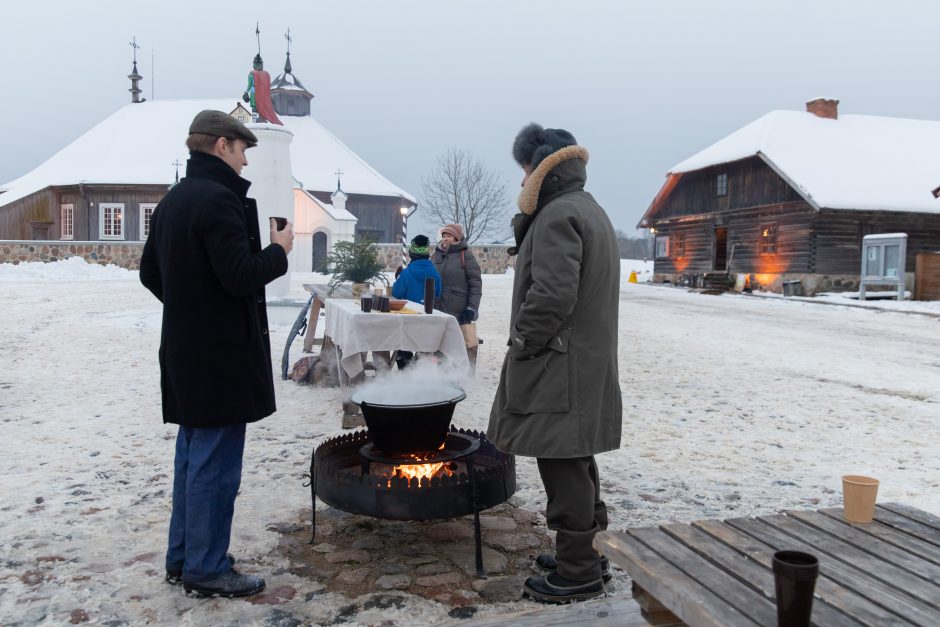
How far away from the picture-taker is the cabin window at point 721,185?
2983cm

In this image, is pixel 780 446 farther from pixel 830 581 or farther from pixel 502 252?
pixel 502 252

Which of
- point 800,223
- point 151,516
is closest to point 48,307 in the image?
point 151,516

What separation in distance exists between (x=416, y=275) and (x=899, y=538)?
586 centimetres

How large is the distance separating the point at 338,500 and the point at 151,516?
1.41 metres

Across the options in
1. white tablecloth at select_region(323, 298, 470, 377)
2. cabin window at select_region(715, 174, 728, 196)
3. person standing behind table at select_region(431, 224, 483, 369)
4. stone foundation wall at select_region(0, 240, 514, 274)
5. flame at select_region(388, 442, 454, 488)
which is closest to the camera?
flame at select_region(388, 442, 454, 488)

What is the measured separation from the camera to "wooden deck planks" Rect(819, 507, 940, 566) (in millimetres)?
2361

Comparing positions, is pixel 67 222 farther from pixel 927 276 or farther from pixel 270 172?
pixel 927 276

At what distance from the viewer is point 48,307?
51.7 ft

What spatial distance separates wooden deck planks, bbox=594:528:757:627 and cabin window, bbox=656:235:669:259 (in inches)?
1313

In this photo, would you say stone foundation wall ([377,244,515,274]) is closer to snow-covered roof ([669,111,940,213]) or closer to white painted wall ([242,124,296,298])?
snow-covered roof ([669,111,940,213])

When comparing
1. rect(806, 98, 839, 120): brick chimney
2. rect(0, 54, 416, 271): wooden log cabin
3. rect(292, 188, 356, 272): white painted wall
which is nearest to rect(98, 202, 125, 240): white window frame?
rect(0, 54, 416, 271): wooden log cabin

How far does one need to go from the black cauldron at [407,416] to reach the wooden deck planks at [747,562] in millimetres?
1364

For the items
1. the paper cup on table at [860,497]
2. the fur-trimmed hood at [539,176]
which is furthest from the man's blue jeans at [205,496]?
the paper cup on table at [860,497]

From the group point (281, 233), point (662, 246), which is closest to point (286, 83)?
point (662, 246)
